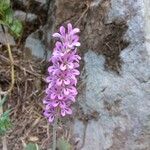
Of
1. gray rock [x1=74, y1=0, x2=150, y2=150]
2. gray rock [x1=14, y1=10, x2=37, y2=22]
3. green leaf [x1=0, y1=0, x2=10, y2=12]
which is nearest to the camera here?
gray rock [x1=74, y1=0, x2=150, y2=150]

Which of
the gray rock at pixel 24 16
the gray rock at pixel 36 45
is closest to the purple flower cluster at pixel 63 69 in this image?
the gray rock at pixel 36 45

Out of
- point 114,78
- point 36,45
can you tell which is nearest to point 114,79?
point 114,78

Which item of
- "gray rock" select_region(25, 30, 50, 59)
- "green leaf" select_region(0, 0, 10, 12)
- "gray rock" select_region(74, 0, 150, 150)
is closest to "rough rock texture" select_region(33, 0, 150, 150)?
"gray rock" select_region(74, 0, 150, 150)

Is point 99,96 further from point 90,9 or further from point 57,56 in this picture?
point 57,56

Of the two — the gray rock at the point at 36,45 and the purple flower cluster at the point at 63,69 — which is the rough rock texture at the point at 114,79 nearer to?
A: the gray rock at the point at 36,45

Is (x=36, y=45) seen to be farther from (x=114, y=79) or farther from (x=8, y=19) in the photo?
→ (x=114, y=79)

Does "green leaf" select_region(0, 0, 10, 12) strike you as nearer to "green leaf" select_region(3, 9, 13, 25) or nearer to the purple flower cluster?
"green leaf" select_region(3, 9, 13, 25)
